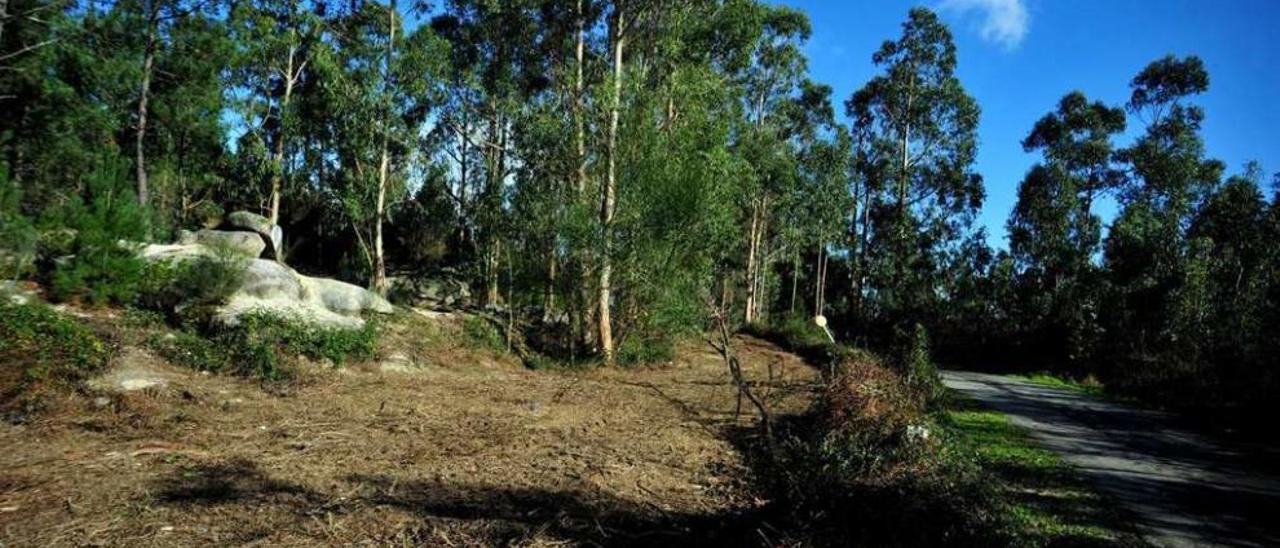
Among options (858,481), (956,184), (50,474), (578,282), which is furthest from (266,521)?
(956,184)

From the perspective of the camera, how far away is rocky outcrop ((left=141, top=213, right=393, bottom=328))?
11.1m

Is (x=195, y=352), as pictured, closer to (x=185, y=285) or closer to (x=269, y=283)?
(x=185, y=285)

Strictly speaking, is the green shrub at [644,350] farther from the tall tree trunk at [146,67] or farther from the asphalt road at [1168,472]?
the tall tree trunk at [146,67]

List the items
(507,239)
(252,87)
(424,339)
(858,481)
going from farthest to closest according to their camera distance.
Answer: (252,87), (507,239), (424,339), (858,481)

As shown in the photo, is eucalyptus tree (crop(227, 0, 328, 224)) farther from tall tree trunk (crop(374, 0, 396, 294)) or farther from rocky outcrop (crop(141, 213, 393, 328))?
rocky outcrop (crop(141, 213, 393, 328))

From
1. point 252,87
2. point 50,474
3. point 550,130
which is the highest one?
point 252,87

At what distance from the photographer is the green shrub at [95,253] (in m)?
9.94

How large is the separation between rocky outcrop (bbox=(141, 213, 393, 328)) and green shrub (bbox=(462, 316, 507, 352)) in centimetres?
197

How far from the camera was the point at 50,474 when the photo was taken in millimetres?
5070

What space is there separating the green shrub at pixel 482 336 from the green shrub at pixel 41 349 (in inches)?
287

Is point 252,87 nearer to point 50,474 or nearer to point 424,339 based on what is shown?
point 424,339

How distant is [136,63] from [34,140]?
2685 mm

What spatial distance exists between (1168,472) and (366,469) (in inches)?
290

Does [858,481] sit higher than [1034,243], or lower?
lower
